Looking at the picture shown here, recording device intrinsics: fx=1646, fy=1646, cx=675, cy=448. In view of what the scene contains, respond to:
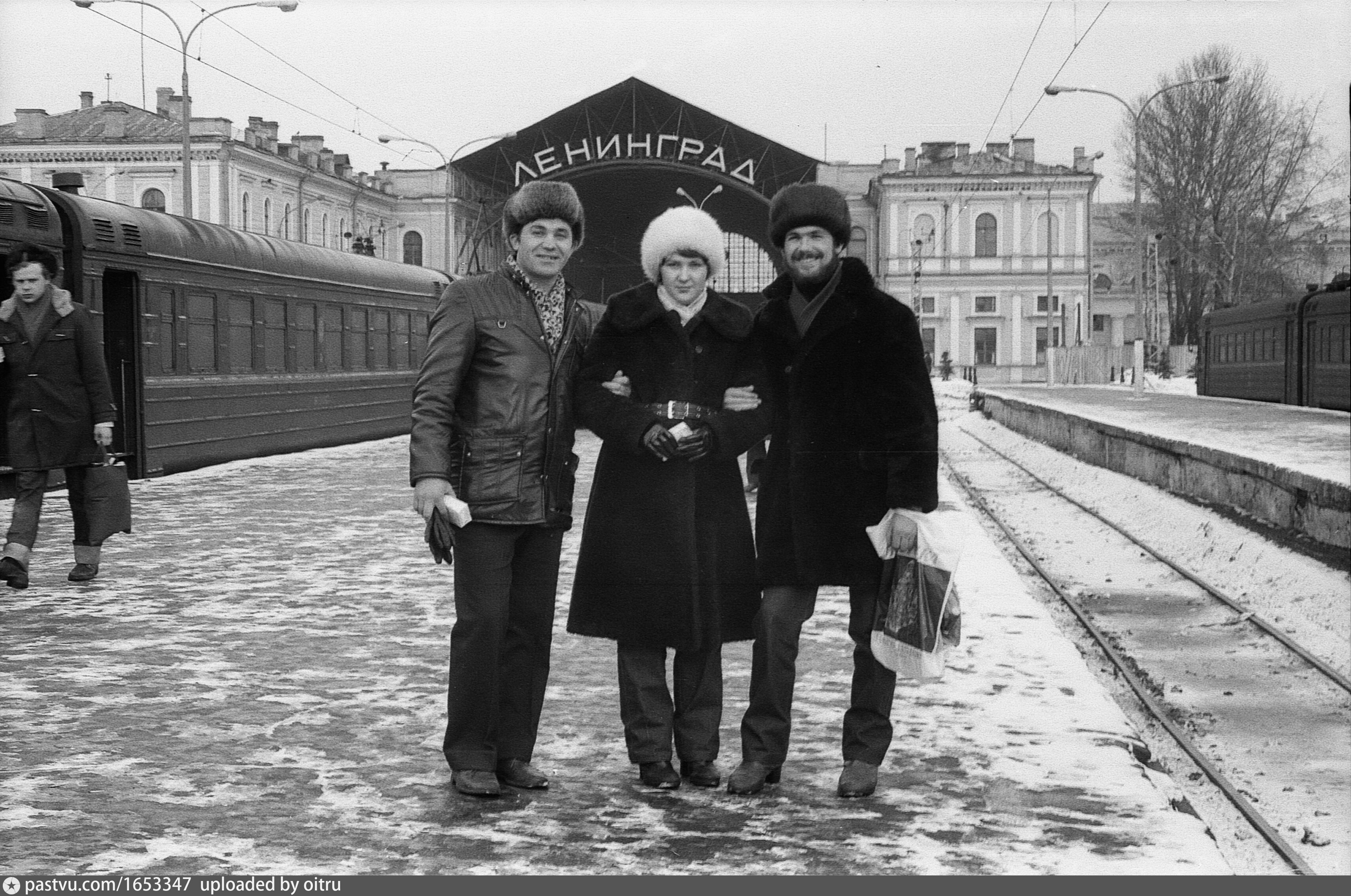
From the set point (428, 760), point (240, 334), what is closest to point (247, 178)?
point (240, 334)

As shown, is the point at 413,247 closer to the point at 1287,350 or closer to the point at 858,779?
the point at 1287,350

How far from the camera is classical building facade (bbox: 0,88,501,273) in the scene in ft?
75.5

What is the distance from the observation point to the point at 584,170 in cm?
2988

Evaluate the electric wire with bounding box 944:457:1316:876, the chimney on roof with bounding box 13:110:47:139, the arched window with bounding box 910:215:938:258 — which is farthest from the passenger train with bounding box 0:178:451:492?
the arched window with bounding box 910:215:938:258

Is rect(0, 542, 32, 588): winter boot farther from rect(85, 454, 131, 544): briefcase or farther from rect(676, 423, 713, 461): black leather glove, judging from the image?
rect(676, 423, 713, 461): black leather glove

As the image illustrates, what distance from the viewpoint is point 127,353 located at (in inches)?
617

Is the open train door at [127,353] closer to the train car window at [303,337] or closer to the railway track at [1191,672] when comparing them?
the train car window at [303,337]

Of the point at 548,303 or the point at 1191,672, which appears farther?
the point at 1191,672

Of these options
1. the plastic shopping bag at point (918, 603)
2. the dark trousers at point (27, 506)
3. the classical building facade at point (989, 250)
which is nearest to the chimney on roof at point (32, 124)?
the dark trousers at point (27, 506)

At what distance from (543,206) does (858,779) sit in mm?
1990

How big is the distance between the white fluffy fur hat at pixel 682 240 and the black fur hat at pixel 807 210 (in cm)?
18

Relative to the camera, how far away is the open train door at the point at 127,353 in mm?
15570

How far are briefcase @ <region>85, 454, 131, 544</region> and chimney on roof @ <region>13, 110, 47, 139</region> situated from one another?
49.0ft

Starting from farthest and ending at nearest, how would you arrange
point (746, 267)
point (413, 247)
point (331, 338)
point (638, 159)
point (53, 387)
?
point (746, 267), point (413, 247), point (638, 159), point (331, 338), point (53, 387)
